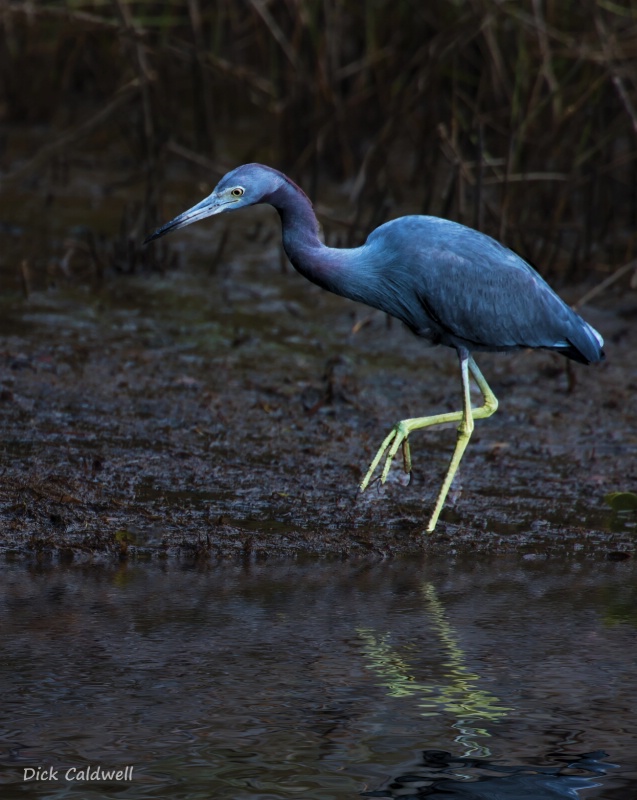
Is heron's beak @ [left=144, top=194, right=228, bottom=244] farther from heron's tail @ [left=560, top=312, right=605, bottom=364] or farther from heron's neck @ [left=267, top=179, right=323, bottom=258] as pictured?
heron's tail @ [left=560, top=312, right=605, bottom=364]

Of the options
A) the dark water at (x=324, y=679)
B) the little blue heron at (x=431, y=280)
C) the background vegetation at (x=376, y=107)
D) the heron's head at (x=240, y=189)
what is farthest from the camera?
the background vegetation at (x=376, y=107)

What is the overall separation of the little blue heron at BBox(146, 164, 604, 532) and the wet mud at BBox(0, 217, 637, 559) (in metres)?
0.33

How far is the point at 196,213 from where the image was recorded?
5023 millimetres

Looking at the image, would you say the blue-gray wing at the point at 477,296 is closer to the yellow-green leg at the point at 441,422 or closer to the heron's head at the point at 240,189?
the yellow-green leg at the point at 441,422

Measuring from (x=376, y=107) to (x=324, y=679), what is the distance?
25.8 ft

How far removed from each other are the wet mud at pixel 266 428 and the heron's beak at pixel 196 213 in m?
0.95

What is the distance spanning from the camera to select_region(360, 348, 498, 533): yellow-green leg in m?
5.02

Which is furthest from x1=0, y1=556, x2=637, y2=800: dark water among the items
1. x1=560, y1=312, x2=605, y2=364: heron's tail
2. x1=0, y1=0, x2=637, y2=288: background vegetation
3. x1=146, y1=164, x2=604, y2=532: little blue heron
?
x1=0, y1=0, x2=637, y2=288: background vegetation

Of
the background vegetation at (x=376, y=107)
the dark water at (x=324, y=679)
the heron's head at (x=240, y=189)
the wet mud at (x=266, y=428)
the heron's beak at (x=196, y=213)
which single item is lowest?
the dark water at (x=324, y=679)

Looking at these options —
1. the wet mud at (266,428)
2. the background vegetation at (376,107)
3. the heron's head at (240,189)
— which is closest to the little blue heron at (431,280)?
the heron's head at (240,189)

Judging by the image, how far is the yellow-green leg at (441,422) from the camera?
16.5 ft

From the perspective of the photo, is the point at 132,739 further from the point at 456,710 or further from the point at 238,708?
the point at 456,710

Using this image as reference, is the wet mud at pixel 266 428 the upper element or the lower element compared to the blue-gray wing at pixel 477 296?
lower

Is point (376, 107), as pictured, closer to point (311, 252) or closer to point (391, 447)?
point (311, 252)
